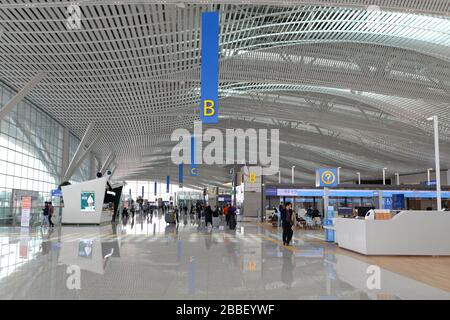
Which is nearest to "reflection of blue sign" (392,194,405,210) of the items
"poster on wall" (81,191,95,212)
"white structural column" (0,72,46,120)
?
"poster on wall" (81,191,95,212)

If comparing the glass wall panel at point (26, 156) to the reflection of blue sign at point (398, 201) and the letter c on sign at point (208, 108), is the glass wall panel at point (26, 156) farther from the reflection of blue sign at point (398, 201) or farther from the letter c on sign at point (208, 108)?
the reflection of blue sign at point (398, 201)

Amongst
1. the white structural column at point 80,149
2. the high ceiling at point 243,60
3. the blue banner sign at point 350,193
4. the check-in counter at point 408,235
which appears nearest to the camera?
the check-in counter at point 408,235

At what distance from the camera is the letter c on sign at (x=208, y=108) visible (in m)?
13.0

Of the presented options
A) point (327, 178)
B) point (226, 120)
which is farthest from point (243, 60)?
point (226, 120)

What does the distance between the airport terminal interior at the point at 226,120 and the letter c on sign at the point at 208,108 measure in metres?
0.07

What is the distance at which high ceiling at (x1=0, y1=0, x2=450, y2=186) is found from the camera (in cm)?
1627

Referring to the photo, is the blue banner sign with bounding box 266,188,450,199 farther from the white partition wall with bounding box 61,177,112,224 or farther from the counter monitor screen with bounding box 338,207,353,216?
the white partition wall with bounding box 61,177,112,224

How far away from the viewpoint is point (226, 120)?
144ft

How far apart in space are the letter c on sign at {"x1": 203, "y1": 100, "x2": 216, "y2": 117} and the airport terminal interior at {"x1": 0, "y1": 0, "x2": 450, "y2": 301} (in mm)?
68

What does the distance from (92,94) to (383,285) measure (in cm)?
2161

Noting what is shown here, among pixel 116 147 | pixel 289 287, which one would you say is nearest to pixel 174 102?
pixel 116 147

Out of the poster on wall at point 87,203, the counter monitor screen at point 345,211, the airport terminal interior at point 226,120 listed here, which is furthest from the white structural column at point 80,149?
the counter monitor screen at point 345,211

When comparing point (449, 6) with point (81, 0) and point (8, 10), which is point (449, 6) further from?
point (8, 10)
